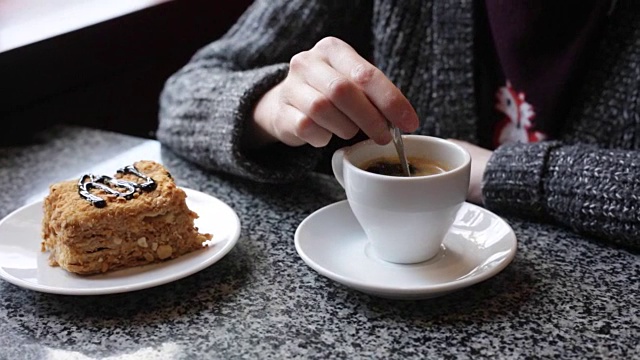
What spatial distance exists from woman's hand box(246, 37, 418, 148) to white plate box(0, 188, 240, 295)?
5.7 inches

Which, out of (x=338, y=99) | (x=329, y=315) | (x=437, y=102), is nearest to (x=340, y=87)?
(x=338, y=99)

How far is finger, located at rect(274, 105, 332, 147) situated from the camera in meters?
0.88

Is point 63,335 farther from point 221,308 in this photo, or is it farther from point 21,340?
point 221,308

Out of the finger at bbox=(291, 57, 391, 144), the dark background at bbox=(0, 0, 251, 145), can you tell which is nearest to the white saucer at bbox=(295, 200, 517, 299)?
the finger at bbox=(291, 57, 391, 144)

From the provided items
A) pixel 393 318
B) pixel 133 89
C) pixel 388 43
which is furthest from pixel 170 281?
pixel 133 89

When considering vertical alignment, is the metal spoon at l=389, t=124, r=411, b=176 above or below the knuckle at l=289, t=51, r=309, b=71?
below

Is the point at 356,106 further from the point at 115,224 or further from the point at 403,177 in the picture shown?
the point at 115,224

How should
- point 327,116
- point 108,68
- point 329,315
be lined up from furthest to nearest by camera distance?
point 108,68
point 327,116
point 329,315

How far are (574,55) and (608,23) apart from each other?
66 millimetres

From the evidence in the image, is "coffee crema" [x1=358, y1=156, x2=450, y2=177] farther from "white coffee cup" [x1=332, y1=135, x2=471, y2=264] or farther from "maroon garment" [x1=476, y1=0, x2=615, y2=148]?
"maroon garment" [x1=476, y1=0, x2=615, y2=148]

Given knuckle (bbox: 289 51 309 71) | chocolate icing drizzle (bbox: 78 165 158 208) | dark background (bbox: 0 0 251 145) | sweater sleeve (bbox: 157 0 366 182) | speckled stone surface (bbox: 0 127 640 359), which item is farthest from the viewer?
dark background (bbox: 0 0 251 145)

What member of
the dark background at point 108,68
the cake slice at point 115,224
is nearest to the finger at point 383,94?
the cake slice at point 115,224

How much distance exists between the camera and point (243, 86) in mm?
1094

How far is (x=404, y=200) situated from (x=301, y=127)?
187 mm
